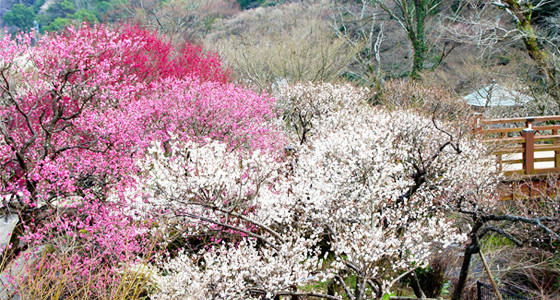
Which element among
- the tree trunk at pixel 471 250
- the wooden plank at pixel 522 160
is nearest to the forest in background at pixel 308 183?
the tree trunk at pixel 471 250

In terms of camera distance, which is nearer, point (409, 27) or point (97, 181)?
point (97, 181)

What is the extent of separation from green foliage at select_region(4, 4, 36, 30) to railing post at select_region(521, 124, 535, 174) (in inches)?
1673

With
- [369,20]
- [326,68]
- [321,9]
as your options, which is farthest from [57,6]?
[326,68]

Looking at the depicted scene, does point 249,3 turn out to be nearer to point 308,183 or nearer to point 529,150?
point 529,150

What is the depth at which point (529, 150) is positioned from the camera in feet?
34.2

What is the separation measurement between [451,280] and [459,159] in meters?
2.75

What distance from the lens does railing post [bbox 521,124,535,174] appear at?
10.3 meters

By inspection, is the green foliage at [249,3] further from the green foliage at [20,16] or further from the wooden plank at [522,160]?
the wooden plank at [522,160]

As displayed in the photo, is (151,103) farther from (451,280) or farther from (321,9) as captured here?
(321,9)

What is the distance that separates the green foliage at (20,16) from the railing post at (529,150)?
42495mm

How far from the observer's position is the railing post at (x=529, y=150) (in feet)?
33.8

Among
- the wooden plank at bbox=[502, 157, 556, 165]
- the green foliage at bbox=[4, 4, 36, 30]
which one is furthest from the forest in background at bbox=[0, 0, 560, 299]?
the green foliage at bbox=[4, 4, 36, 30]

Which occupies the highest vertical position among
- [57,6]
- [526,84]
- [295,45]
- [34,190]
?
[57,6]

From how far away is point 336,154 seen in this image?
8.44 meters
